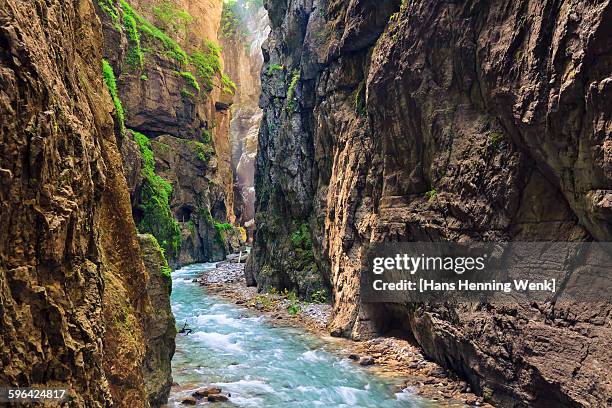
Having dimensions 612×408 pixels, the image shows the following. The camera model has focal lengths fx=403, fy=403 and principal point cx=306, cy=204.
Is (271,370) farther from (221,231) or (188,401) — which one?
(221,231)

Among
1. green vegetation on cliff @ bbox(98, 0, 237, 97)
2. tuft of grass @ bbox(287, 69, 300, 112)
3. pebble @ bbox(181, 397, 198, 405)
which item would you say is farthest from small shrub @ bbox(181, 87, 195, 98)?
pebble @ bbox(181, 397, 198, 405)

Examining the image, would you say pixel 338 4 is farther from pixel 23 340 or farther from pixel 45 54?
pixel 23 340

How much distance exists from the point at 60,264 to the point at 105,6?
30.5 meters

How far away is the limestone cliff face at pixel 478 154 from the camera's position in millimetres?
6848

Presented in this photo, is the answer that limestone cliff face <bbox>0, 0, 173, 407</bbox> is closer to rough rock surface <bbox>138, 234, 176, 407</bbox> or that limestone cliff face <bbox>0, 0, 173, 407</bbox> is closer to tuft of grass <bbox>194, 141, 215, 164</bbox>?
rough rock surface <bbox>138, 234, 176, 407</bbox>

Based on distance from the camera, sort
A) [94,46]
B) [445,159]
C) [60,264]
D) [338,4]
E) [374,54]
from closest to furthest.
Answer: [60,264] → [94,46] → [445,159] → [374,54] → [338,4]

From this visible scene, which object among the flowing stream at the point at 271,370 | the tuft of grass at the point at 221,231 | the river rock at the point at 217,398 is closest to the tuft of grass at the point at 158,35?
the tuft of grass at the point at 221,231

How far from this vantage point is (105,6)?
92.2 ft

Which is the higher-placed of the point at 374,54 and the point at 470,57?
the point at 374,54

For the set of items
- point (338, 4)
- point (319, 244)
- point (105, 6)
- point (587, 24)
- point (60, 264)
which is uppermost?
point (105, 6)

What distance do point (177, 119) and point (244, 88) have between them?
122 ft

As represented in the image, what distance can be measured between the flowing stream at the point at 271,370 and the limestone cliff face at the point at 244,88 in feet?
163

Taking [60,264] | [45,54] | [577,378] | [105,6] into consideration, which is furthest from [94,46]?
[105,6]

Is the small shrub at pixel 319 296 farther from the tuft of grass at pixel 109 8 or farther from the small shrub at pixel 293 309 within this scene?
the tuft of grass at pixel 109 8
